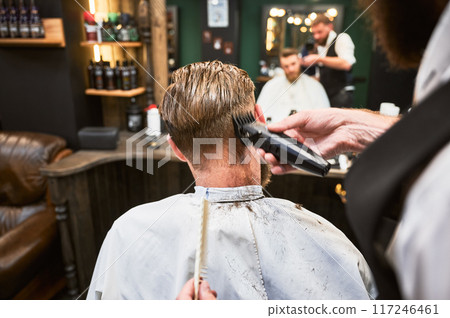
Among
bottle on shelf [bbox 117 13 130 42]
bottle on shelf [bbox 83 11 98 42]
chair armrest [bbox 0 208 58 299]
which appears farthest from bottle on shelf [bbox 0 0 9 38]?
chair armrest [bbox 0 208 58 299]

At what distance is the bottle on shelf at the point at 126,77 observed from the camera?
278cm

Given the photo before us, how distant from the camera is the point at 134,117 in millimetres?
2898

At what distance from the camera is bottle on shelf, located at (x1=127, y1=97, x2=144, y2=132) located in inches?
113

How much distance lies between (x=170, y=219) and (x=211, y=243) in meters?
0.18

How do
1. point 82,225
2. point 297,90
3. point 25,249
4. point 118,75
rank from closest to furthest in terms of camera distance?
point 25,249
point 82,225
point 297,90
point 118,75

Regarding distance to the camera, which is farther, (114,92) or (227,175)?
(114,92)

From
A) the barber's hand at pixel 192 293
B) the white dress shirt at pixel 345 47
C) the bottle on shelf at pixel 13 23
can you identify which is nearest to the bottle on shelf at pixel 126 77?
the bottle on shelf at pixel 13 23

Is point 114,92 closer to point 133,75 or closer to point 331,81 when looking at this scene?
point 133,75

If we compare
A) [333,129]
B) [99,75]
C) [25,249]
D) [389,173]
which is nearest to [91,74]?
[99,75]

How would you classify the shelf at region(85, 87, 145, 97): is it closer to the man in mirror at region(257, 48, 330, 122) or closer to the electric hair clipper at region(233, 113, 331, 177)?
the man in mirror at region(257, 48, 330, 122)

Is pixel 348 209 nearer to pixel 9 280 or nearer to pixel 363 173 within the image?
pixel 363 173

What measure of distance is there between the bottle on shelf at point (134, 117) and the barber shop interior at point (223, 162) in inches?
0.6

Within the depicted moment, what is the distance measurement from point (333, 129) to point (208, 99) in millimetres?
389

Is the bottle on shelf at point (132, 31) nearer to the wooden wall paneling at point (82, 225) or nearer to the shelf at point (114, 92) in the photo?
the shelf at point (114, 92)
